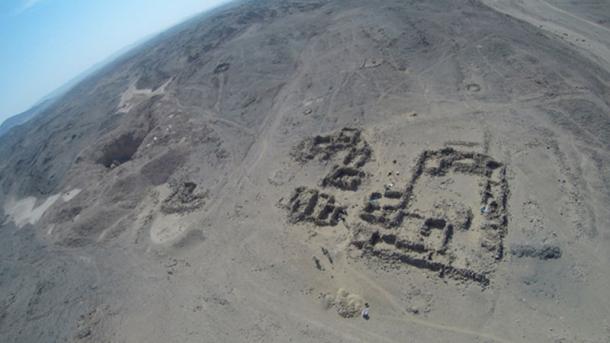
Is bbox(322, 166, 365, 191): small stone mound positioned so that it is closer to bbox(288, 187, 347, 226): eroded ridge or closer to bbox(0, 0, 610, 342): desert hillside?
bbox(0, 0, 610, 342): desert hillside


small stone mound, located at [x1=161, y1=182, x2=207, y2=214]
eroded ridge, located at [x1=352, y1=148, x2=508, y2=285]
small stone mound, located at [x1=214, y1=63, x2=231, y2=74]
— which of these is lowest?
eroded ridge, located at [x1=352, y1=148, x2=508, y2=285]

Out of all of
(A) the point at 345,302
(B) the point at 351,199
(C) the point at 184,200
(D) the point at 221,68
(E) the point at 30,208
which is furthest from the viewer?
(D) the point at 221,68

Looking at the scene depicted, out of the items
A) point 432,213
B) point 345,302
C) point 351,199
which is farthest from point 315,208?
point 345,302

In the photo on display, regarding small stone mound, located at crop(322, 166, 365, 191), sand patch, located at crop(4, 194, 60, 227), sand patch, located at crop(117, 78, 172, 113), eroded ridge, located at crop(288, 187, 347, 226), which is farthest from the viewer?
sand patch, located at crop(117, 78, 172, 113)

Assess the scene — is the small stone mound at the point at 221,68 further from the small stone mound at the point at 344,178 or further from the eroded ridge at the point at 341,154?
the small stone mound at the point at 344,178

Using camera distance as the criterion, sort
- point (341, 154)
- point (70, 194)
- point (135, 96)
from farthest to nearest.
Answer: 1. point (135, 96)
2. point (70, 194)
3. point (341, 154)

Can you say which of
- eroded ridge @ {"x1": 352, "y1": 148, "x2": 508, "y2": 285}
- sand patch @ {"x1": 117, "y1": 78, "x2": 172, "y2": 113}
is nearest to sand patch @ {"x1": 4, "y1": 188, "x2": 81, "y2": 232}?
sand patch @ {"x1": 117, "y1": 78, "x2": 172, "y2": 113}

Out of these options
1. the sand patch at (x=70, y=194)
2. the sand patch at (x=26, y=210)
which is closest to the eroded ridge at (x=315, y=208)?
the sand patch at (x=70, y=194)

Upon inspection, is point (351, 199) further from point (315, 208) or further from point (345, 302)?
point (345, 302)
